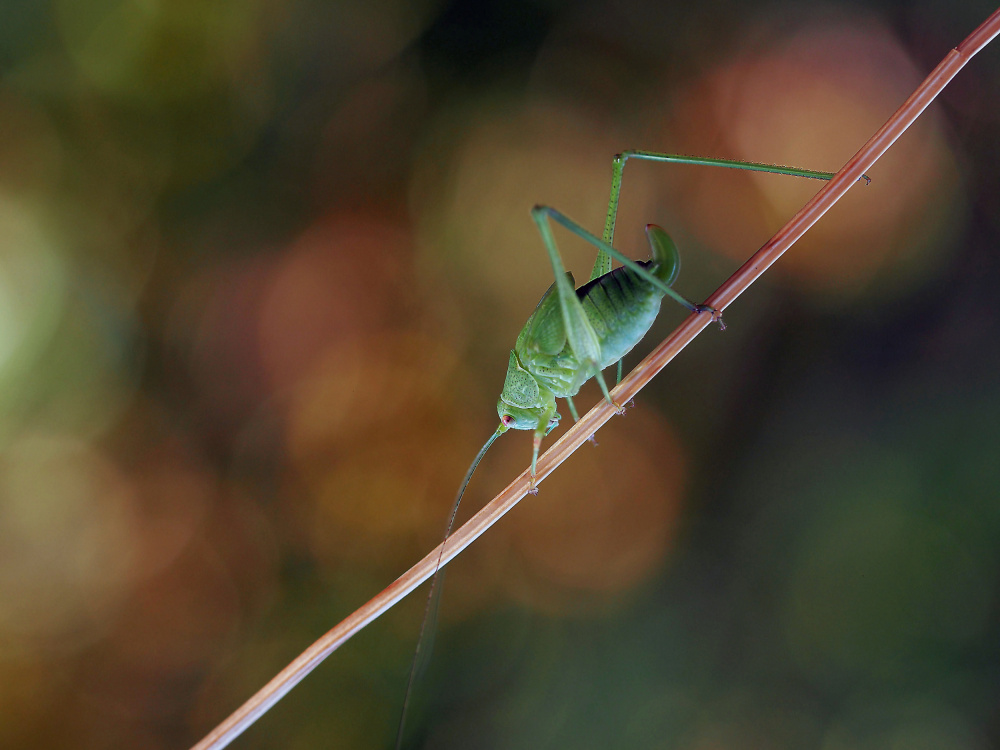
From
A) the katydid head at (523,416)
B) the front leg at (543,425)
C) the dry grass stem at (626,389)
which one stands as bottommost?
the dry grass stem at (626,389)

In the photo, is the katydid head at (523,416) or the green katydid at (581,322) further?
the katydid head at (523,416)

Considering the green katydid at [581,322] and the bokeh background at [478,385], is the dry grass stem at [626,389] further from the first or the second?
the bokeh background at [478,385]

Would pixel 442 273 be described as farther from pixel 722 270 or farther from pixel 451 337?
pixel 722 270

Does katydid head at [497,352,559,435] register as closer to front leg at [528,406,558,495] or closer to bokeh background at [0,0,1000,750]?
front leg at [528,406,558,495]

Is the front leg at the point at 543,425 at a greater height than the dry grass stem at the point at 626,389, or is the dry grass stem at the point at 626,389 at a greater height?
the front leg at the point at 543,425

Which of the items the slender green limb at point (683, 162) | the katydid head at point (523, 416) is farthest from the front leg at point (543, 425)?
the slender green limb at point (683, 162)

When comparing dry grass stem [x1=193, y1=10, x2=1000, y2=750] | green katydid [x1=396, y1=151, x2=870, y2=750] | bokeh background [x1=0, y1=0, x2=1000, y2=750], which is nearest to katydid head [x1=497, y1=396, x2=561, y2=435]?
green katydid [x1=396, y1=151, x2=870, y2=750]
